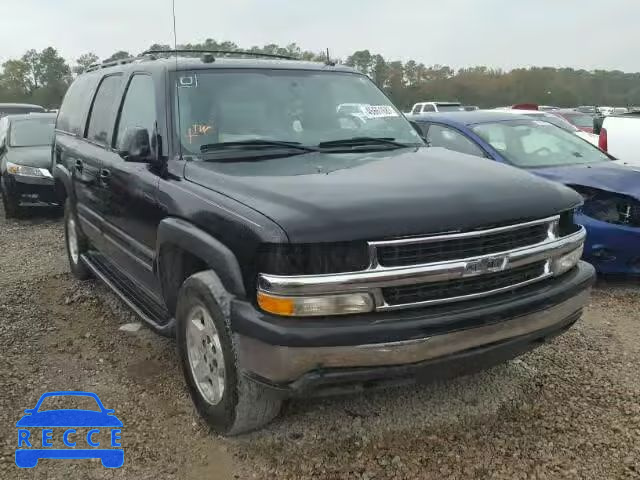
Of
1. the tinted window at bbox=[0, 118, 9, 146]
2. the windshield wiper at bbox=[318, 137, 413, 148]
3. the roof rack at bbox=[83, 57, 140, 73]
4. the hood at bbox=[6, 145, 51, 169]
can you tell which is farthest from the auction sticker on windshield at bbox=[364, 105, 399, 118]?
the tinted window at bbox=[0, 118, 9, 146]

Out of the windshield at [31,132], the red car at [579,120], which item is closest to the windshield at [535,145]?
the windshield at [31,132]

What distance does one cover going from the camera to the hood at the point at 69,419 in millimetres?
3264

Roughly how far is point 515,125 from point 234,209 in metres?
4.67

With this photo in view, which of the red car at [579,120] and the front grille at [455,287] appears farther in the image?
the red car at [579,120]

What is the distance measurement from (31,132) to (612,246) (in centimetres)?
895

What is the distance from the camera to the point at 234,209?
2.76 m

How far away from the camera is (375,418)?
3.28m

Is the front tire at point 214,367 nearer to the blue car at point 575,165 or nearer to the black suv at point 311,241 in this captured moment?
the black suv at point 311,241

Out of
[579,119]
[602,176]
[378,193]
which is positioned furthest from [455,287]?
[579,119]

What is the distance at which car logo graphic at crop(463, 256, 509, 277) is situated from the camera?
2.67 metres

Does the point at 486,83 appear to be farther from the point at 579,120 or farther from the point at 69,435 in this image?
the point at 69,435

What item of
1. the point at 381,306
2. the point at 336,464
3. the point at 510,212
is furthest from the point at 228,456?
the point at 510,212

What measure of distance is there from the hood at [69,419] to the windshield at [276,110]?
154 centimetres

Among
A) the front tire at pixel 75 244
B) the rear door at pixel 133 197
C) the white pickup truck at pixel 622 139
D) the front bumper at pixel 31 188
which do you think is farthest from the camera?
the front bumper at pixel 31 188
